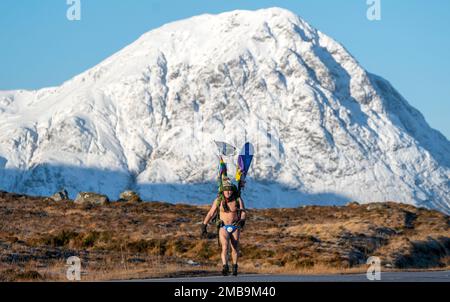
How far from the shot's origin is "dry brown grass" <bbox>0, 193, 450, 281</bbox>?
107ft

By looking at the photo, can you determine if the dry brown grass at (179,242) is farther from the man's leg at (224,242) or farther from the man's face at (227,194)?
the man's face at (227,194)

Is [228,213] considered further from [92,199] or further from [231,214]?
[92,199]

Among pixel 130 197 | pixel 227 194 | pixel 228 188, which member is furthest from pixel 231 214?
pixel 130 197

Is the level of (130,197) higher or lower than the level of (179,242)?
higher

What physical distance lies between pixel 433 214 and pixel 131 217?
1241 inches

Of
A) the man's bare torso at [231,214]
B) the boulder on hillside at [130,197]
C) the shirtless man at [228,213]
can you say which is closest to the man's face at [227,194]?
the shirtless man at [228,213]

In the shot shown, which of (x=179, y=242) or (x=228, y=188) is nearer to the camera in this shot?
(x=228, y=188)

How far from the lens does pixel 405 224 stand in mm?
76812

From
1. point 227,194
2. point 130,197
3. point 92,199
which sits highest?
point 227,194

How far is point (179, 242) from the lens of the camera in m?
56.4

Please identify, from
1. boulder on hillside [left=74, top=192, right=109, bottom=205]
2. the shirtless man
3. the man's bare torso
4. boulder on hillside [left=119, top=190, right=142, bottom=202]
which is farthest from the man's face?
boulder on hillside [left=119, top=190, right=142, bottom=202]

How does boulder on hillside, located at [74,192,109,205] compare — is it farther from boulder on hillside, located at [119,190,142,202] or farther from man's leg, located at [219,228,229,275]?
man's leg, located at [219,228,229,275]

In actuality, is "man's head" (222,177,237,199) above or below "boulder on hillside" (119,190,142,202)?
above

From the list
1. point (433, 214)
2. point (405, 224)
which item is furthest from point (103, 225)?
point (433, 214)
